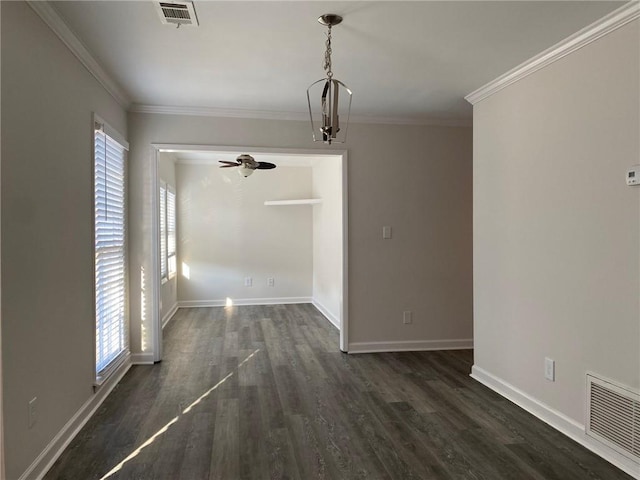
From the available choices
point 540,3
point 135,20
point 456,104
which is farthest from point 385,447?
point 456,104

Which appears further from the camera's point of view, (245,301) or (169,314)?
(245,301)

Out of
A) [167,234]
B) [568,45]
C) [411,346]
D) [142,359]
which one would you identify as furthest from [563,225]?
[167,234]

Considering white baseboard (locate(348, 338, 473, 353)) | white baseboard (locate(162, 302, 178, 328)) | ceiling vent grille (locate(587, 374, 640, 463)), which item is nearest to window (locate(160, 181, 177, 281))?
white baseboard (locate(162, 302, 178, 328))

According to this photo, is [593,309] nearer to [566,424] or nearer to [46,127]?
[566,424]

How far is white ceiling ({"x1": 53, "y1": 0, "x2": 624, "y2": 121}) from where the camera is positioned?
92.4 inches

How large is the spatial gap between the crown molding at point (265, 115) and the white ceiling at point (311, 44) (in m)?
0.21

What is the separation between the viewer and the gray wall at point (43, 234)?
1980 millimetres

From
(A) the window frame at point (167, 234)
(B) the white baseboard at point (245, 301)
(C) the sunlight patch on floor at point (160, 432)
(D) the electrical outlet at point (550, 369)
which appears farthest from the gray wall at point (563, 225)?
(B) the white baseboard at point (245, 301)

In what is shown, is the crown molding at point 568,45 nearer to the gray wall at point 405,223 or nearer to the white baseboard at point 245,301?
the gray wall at point 405,223

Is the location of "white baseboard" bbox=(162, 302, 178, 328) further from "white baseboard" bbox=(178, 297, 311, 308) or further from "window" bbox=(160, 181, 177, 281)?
"window" bbox=(160, 181, 177, 281)

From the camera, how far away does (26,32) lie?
2.14 m

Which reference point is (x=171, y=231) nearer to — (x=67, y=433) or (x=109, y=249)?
(x=109, y=249)

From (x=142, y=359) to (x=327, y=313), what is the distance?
2874 millimetres

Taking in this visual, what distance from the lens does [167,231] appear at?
6.43m
